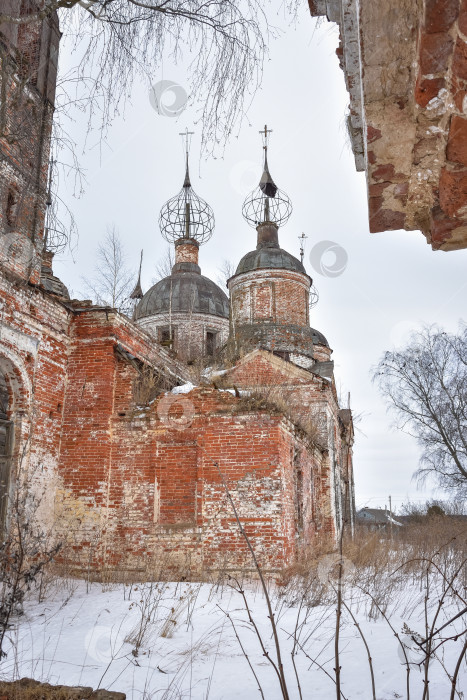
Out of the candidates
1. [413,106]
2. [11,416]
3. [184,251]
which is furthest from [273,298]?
[413,106]

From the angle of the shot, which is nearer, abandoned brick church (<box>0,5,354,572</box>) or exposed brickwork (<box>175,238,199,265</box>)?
abandoned brick church (<box>0,5,354,572</box>)

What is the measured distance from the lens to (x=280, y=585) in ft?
29.9

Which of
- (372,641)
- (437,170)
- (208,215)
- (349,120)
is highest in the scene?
(208,215)

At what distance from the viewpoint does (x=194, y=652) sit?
545cm

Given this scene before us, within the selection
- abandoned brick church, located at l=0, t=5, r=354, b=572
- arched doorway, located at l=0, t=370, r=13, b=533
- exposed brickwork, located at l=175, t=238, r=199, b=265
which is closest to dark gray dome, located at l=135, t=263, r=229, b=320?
exposed brickwork, located at l=175, t=238, r=199, b=265

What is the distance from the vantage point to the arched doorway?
9.22 metres

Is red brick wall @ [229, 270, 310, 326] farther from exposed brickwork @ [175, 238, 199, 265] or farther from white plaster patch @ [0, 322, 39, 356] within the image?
white plaster patch @ [0, 322, 39, 356]

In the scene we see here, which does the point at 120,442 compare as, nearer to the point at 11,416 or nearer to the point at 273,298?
the point at 11,416

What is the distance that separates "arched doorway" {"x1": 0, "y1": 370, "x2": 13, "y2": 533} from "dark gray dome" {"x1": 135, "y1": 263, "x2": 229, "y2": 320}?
15964 millimetres

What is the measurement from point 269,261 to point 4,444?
14.2m

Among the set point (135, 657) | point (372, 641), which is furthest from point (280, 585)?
point (135, 657)

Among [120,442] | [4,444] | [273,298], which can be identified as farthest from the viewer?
[273,298]

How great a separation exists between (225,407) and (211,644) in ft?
16.0

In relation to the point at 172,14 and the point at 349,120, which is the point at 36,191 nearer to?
the point at 172,14
